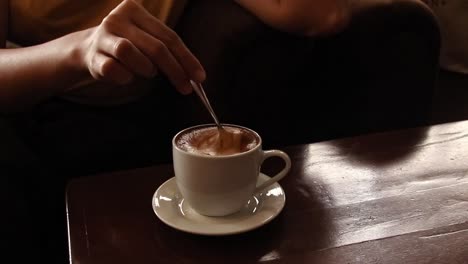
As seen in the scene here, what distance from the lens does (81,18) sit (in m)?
1.11

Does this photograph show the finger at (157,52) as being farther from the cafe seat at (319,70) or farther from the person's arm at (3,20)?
the person's arm at (3,20)

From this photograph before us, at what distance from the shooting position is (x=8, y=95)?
Result: 940 millimetres

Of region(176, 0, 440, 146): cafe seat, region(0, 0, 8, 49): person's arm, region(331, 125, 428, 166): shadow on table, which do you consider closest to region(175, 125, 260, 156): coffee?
region(331, 125, 428, 166): shadow on table

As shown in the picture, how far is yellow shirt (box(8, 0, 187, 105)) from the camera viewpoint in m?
1.09

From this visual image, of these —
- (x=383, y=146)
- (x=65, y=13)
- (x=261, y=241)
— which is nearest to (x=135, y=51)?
(x=261, y=241)

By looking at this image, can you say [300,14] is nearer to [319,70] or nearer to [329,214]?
[319,70]

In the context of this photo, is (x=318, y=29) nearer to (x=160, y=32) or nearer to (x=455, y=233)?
(x=160, y=32)

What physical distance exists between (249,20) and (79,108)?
38 centimetres

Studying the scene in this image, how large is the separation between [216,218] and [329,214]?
138 mm

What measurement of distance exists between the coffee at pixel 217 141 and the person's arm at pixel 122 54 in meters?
0.07

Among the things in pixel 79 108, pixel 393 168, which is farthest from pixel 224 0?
pixel 393 168

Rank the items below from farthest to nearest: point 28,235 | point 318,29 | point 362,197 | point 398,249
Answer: point 318,29 < point 28,235 < point 362,197 < point 398,249

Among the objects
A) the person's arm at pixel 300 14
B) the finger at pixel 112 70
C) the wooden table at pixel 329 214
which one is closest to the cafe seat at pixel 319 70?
the person's arm at pixel 300 14

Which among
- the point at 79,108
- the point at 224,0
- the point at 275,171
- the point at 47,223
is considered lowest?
the point at 47,223
